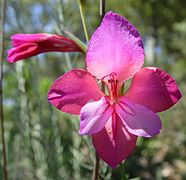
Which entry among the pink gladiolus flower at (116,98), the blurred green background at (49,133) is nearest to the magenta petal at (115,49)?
the pink gladiolus flower at (116,98)

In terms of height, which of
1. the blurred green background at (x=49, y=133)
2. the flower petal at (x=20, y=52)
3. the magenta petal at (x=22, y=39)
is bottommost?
the blurred green background at (x=49, y=133)

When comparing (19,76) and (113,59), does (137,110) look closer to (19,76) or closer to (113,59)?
(113,59)

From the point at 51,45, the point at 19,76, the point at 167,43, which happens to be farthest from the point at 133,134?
the point at 167,43

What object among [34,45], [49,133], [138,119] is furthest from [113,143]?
Result: [49,133]

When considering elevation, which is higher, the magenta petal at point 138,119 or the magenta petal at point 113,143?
the magenta petal at point 138,119

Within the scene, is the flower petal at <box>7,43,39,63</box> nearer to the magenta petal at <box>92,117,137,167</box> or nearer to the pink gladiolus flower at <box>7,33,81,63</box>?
the pink gladiolus flower at <box>7,33,81,63</box>

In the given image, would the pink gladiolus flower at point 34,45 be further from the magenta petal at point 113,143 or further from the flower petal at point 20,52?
the magenta petal at point 113,143

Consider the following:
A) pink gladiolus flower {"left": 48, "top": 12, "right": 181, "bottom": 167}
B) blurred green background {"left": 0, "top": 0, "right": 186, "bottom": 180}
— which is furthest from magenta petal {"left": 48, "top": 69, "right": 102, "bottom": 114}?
blurred green background {"left": 0, "top": 0, "right": 186, "bottom": 180}

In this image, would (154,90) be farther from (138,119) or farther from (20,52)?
(20,52)
